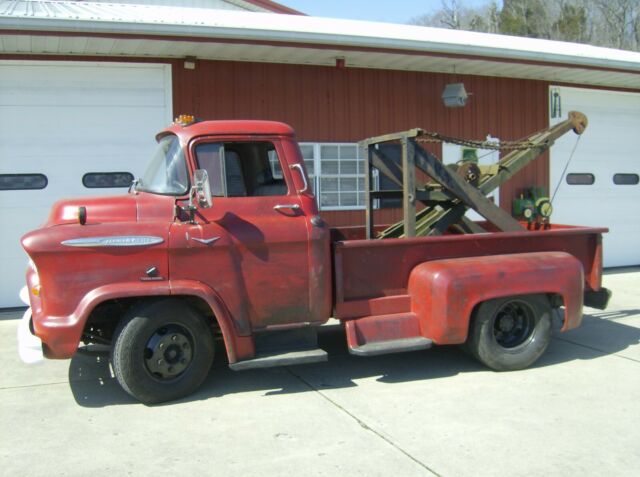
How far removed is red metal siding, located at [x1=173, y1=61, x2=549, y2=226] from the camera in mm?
9250

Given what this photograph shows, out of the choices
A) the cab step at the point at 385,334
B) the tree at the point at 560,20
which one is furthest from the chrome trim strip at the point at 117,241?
the tree at the point at 560,20

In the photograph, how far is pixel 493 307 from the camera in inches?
230

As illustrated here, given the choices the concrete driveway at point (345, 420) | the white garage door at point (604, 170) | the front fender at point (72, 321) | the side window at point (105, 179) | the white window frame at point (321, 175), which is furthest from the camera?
the white garage door at point (604, 170)

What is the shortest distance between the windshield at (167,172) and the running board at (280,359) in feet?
4.78

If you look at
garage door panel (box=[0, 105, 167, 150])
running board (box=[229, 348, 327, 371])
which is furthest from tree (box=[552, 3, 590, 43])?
running board (box=[229, 348, 327, 371])

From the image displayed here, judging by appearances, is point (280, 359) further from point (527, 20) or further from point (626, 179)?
point (527, 20)

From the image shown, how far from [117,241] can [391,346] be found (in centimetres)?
238

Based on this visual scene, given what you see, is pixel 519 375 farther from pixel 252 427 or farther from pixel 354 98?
pixel 354 98

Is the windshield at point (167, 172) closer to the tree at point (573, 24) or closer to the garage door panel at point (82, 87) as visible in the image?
the garage door panel at point (82, 87)

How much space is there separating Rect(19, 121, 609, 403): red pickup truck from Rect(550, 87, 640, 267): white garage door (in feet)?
20.3

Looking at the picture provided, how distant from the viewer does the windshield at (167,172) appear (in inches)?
210

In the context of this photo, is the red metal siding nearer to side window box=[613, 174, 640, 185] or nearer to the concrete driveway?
side window box=[613, 174, 640, 185]

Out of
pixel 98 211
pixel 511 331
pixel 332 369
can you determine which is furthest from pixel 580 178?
pixel 98 211

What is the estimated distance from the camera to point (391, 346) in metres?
5.56
